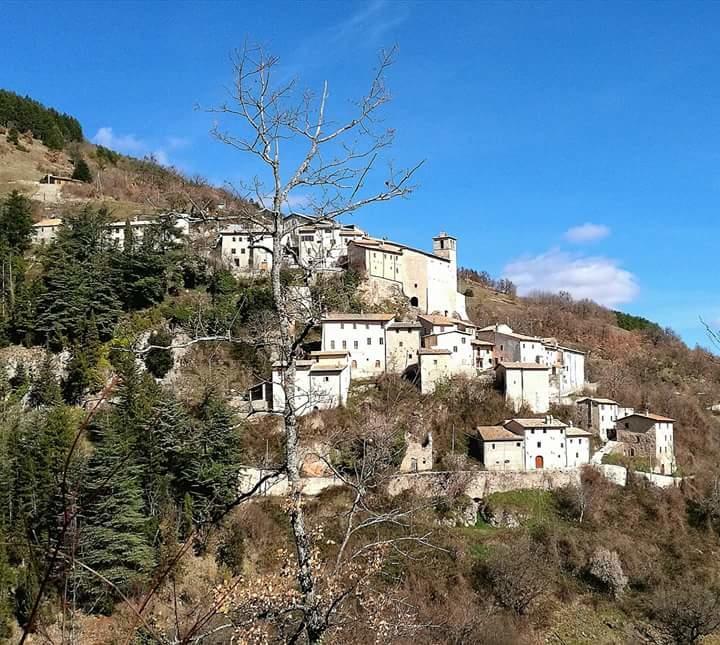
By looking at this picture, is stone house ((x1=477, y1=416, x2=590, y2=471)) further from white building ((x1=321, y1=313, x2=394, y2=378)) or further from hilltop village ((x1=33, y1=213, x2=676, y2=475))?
white building ((x1=321, y1=313, x2=394, y2=378))

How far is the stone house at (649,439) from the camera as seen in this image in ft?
138

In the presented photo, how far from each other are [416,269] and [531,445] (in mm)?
20688

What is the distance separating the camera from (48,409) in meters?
34.5

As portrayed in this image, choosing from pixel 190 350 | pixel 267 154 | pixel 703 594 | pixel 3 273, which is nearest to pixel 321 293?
pixel 267 154

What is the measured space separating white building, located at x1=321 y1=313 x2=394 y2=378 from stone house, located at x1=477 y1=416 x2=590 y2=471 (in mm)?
8782

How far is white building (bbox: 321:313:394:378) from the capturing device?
4284 centimetres

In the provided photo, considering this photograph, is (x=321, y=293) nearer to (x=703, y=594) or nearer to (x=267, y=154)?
(x=267, y=154)

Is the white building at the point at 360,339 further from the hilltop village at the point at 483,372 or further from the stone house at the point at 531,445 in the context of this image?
the stone house at the point at 531,445

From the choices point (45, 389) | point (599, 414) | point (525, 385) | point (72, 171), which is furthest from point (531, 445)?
point (72, 171)

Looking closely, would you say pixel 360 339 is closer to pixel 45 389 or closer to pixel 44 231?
pixel 45 389

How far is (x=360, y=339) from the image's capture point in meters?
43.4

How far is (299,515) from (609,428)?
141 feet

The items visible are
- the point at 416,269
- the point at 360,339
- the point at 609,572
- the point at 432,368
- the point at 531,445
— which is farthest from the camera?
the point at 416,269

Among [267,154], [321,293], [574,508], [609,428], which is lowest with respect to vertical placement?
[574,508]
